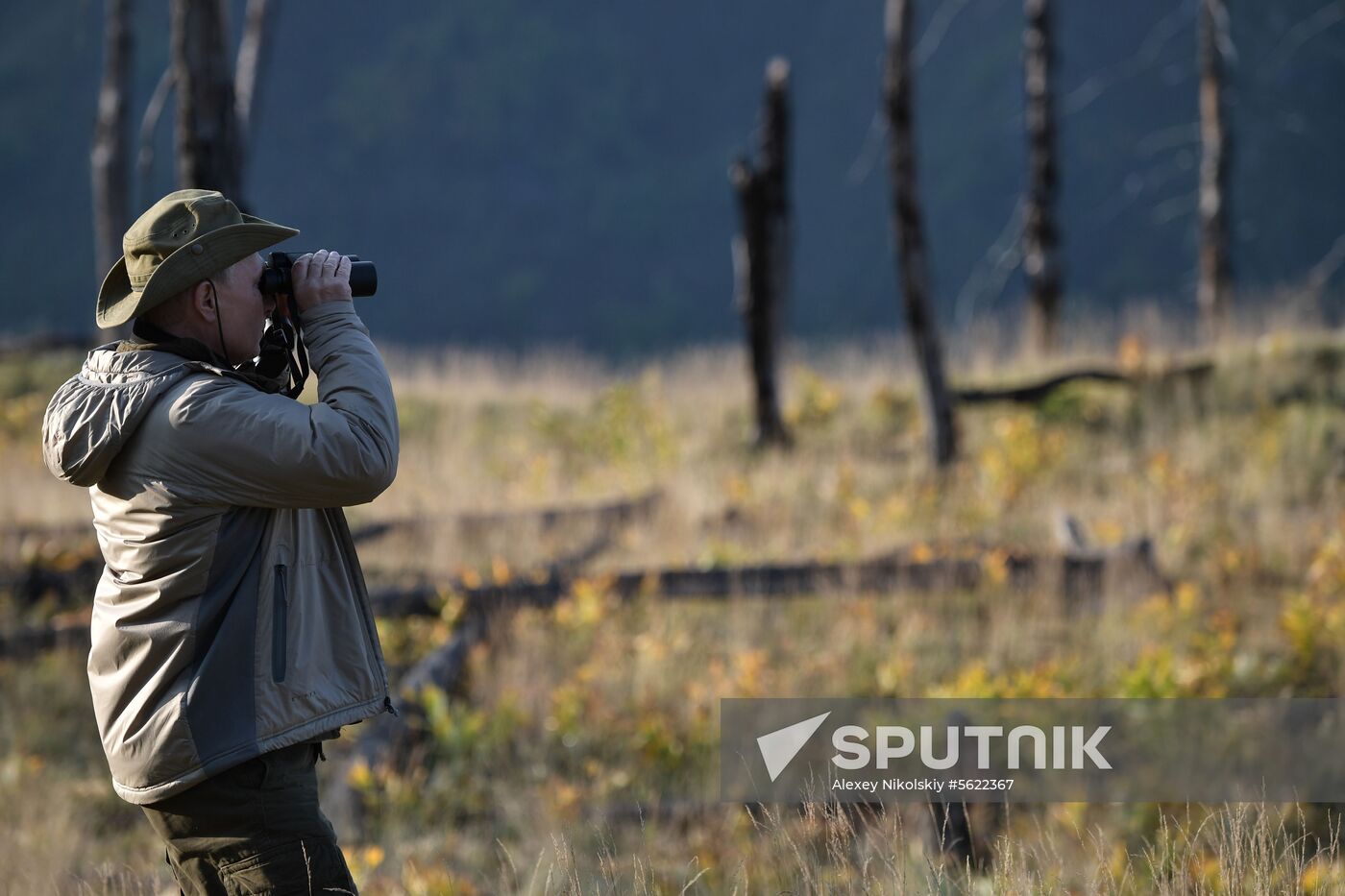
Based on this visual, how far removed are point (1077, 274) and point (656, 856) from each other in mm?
41618

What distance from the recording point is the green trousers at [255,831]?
7.68ft

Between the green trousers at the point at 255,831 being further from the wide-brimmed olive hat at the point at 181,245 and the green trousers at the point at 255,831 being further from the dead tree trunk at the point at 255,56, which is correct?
the dead tree trunk at the point at 255,56

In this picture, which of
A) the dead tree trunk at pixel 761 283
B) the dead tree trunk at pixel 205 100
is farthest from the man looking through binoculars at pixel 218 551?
the dead tree trunk at pixel 761 283

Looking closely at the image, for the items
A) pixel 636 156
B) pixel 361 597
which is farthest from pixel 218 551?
pixel 636 156

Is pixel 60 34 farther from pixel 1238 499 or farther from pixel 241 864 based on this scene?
pixel 241 864

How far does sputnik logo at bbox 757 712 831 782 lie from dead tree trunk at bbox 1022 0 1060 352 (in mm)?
8168

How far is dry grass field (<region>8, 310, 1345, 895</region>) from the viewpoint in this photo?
4164 mm

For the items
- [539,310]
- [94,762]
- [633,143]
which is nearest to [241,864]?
[94,762]

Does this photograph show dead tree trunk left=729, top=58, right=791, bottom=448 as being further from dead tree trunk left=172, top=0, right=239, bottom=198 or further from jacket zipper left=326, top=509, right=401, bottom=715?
jacket zipper left=326, top=509, right=401, bottom=715

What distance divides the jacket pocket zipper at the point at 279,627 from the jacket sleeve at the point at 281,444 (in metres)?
0.15

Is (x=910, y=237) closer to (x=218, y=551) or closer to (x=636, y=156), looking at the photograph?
(x=218, y=551)

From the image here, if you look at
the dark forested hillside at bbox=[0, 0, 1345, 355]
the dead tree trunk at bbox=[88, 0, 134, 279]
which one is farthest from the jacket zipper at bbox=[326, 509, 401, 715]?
the dark forested hillside at bbox=[0, 0, 1345, 355]

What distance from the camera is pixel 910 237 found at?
1101 cm

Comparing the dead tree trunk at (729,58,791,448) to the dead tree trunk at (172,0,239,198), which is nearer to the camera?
the dead tree trunk at (172,0,239,198)
